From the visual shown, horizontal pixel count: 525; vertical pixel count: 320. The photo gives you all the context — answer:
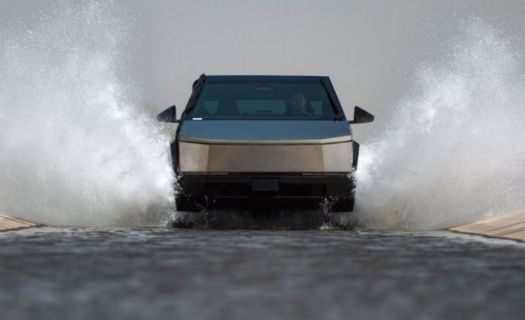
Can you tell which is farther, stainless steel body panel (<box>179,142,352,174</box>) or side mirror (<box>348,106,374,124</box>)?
side mirror (<box>348,106,374,124</box>)

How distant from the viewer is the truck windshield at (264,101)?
15.6 meters

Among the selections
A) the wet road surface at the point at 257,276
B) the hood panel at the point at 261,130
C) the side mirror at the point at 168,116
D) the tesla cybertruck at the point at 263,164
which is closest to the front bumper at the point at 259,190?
the tesla cybertruck at the point at 263,164

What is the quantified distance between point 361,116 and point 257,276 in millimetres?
6470

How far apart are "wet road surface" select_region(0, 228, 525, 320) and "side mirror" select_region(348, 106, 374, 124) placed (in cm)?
206

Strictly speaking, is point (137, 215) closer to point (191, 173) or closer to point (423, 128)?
point (191, 173)

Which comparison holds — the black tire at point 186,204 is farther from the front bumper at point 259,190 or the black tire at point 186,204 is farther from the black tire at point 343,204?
the black tire at point 343,204

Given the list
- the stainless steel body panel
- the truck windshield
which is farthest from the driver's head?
the stainless steel body panel

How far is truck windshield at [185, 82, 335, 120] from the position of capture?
15641 millimetres

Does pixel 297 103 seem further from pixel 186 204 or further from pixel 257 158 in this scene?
pixel 186 204

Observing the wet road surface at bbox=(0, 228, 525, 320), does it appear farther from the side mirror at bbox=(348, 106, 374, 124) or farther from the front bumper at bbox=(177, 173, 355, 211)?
the side mirror at bbox=(348, 106, 374, 124)

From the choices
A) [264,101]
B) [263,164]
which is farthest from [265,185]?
[264,101]

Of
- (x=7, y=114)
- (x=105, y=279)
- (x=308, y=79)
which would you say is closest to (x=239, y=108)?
(x=308, y=79)

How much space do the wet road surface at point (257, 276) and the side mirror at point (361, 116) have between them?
81.1 inches

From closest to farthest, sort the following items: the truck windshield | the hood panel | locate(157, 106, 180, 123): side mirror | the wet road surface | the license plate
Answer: the wet road surface < the license plate < the hood panel < locate(157, 106, 180, 123): side mirror < the truck windshield
